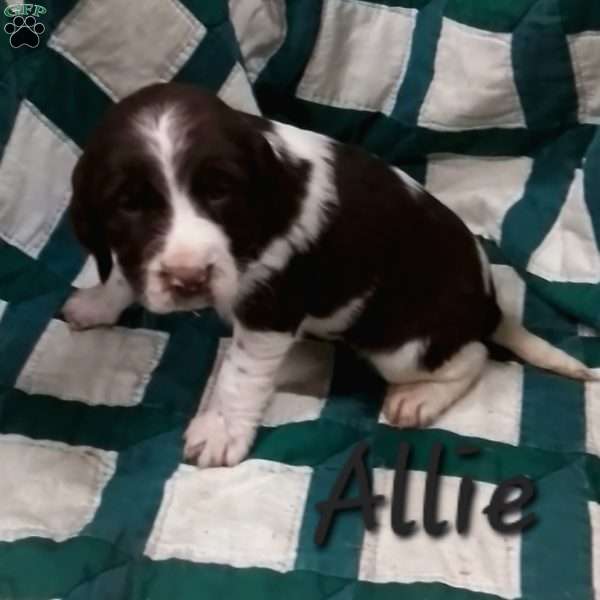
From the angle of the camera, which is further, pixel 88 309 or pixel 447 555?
pixel 88 309

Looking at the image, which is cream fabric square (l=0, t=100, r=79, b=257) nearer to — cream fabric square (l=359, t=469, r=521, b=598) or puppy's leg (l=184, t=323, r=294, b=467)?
puppy's leg (l=184, t=323, r=294, b=467)

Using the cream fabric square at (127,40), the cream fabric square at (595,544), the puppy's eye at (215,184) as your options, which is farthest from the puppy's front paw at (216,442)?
the cream fabric square at (127,40)

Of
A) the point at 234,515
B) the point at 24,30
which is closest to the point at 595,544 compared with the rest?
the point at 234,515

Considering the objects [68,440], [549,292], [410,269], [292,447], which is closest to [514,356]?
[549,292]

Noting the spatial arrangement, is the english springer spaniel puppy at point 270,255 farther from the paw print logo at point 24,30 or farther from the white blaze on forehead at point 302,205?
the paw print logo at point 24,30

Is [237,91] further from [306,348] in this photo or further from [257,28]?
[306,348]

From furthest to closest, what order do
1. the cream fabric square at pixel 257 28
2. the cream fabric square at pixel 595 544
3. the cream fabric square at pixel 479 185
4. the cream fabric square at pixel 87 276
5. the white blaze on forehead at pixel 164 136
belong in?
the cream fabric square at pixel 479 185 < the cream fabric square at pixel 257 28 < the cream fabric square at pixel 87 276 < the cream fabric square at pixel 595 544 < the white blaze on forehead at pixel 164 136

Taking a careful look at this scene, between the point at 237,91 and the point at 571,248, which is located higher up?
the point at 237,91
